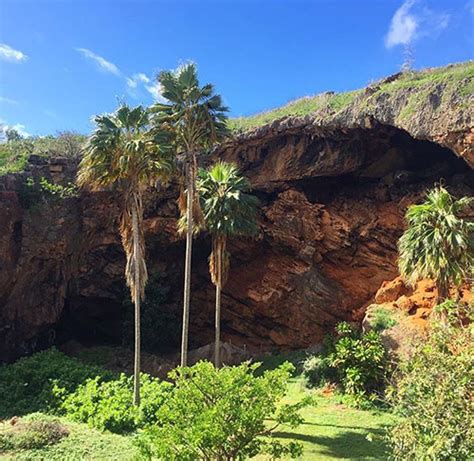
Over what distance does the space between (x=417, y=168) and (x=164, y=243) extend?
16.4 meters

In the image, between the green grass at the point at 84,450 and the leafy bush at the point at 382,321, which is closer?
the green grass at the point at 84,450

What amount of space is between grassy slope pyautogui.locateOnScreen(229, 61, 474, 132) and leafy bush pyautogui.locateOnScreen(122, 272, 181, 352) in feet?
38.8

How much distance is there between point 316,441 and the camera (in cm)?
1393

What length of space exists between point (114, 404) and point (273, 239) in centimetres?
1490

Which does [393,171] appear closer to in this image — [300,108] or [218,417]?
[300,108]

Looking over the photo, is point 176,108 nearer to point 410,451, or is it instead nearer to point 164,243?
point 164,243

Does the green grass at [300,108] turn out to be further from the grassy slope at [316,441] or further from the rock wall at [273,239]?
the grassy slope at [316,441]

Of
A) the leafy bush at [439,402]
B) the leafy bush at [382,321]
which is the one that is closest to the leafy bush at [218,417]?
the leafy bush at [439,402]

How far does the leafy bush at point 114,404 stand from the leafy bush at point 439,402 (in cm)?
905

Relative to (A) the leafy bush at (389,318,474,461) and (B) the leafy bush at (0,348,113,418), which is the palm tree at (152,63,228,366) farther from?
(A) the leafy bush at (389,318,474,461)

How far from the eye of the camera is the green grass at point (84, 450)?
12.4 metres

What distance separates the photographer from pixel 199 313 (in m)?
31.2

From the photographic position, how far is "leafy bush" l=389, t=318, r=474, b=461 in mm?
6391

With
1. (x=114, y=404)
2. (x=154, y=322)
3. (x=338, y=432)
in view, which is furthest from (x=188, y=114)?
(x=154, y=322)
